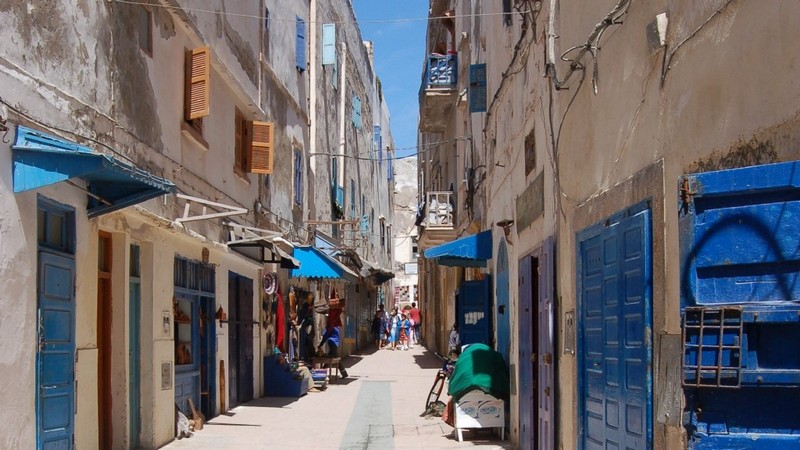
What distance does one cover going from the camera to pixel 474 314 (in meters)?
15.0

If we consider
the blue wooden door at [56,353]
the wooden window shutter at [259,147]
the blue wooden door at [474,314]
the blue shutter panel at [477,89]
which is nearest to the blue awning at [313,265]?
the wooden window shutter at [259,147]

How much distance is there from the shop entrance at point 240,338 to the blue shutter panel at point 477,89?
5.14 metres

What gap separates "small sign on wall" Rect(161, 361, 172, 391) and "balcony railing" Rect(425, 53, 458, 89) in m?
13.9

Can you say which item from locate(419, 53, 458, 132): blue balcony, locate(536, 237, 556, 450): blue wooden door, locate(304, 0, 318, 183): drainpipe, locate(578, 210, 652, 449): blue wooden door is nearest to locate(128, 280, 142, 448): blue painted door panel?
locate(536, 237, 556, 450): blue wooden door

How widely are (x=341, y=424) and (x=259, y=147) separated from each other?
5337 mm

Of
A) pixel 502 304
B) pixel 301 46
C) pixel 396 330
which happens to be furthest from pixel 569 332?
pixel 396 330

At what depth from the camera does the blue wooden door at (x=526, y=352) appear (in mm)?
9469

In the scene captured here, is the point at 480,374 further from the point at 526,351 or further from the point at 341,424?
the point at 341,424

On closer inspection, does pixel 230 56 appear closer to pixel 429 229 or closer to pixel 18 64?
pixel 18 64

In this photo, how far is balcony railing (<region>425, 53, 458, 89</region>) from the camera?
75.1 ft

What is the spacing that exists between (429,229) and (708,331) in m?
19.1

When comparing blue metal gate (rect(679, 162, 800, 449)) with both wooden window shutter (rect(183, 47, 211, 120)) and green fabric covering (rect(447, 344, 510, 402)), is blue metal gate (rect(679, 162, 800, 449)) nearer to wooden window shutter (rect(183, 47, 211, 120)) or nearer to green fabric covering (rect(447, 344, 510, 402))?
green fabric covering (rect(447, 344, 510, 402))

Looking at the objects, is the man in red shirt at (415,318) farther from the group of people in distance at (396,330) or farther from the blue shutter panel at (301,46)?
the blue shutter panel at (301,46)

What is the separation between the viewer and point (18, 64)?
6.79 meters
